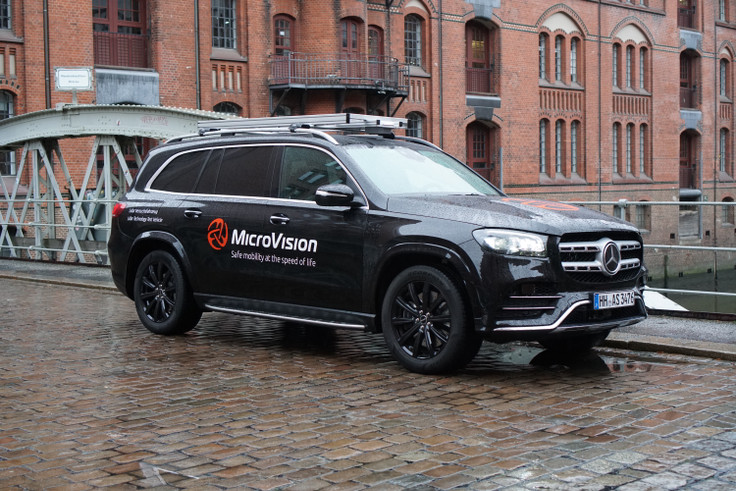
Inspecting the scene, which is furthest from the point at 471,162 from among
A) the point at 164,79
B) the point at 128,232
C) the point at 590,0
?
the point at 128,232

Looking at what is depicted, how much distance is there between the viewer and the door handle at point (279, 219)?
8.25m

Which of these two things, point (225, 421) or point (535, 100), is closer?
point (225, 421)

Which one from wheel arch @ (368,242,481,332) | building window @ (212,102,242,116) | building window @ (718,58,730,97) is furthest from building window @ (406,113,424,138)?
wheel arch @ (368,242,481,332)

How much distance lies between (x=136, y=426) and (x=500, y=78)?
115 ft

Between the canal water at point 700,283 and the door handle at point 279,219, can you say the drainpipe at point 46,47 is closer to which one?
the canal water at point 700,283

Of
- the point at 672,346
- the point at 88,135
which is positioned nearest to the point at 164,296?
the point at 672,346

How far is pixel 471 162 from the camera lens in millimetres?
39344

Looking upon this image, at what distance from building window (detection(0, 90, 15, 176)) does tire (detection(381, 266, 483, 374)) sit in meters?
22.5

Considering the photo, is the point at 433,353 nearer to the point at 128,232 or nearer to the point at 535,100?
the point at 128,232

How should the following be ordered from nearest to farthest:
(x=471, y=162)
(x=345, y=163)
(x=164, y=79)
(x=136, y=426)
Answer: (x=136, y=426)
(x=345, y=163)
(x=164, y=79)
(x=471, y=162)

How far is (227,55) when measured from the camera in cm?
3189

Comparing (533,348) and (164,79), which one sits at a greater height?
(164,79)

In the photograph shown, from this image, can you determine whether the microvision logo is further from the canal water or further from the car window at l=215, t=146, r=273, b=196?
the canal water

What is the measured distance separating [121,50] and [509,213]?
25034 millimetres
